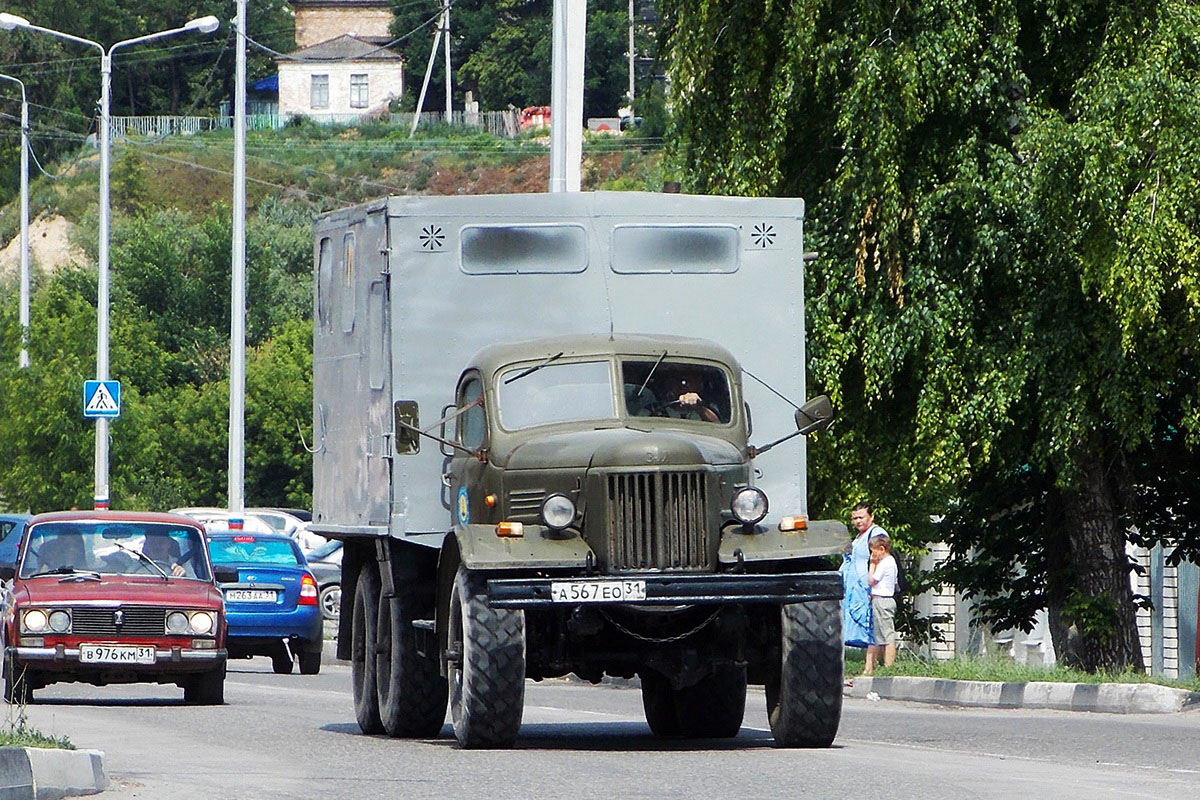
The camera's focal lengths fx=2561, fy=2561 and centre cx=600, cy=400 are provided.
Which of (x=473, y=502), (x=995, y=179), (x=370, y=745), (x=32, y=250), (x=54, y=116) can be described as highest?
(x=54, y=116)

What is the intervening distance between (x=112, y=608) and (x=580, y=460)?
264 inches

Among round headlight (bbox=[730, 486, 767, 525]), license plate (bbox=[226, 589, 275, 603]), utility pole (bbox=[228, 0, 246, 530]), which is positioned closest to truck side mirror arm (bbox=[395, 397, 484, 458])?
round headlight (bbox=[730, 486, 767, 525])

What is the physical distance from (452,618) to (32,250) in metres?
115

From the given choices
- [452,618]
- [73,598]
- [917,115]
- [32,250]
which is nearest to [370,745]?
[452,618]

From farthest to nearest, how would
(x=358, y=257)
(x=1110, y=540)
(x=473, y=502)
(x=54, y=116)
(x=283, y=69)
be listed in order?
(x=283, y=69) → (x=54, y=116) → (x=1110, y=540) → (x=358, y=257) → (x=473, y=502)

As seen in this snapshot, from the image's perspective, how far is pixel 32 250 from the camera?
4961 inches

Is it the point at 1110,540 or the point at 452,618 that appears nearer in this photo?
the point at 452,618

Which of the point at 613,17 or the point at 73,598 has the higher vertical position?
the point at 613,17

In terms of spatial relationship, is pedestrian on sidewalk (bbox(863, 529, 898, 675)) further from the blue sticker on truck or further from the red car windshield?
the blue sticker on truck

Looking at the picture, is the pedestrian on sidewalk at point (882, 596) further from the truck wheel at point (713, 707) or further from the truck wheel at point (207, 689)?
the truck wheel at point (713, 707)

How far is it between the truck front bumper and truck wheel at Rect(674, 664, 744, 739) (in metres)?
2.14

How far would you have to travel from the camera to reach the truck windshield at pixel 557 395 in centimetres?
1493

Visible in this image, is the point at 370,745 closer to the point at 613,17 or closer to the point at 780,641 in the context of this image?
the point at 780,641

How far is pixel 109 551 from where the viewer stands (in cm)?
2078
